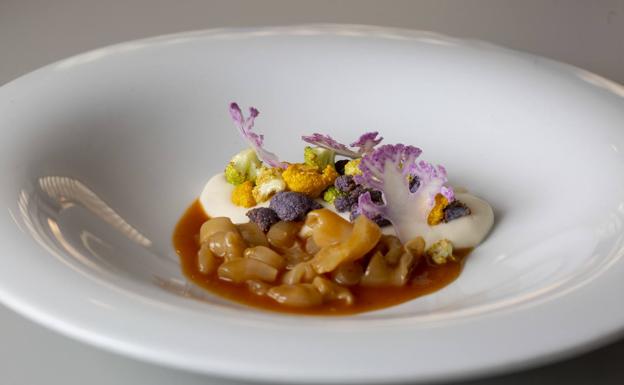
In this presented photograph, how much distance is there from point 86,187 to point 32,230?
651mm

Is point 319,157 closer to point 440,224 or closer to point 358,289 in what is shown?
point 440,224

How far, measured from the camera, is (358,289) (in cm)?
284

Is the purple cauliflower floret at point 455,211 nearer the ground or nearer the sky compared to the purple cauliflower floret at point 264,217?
nearer the sky

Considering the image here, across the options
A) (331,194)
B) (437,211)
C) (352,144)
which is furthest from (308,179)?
(437,211)

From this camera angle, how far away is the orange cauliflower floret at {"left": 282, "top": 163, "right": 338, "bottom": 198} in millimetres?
3219

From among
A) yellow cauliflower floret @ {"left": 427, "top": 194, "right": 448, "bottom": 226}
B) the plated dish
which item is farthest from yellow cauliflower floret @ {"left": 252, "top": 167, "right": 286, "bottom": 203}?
yellow cauliflower floret @ {"left": 427, "top": 194, "right": 448, "bottom": 226}

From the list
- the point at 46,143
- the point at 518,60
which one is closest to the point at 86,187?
the point at 46,143

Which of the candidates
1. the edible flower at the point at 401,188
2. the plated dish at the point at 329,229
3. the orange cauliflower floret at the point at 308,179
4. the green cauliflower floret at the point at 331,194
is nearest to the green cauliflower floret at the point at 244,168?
the plated dish at the point at 329,229

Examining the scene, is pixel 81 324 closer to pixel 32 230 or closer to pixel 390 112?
pixel 32 230

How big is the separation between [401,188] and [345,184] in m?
0.22

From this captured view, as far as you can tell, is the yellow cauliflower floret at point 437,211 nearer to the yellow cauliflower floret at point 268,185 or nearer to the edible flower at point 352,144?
the edible flower at point 352,144

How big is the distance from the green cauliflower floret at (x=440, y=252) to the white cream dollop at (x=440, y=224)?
4cm

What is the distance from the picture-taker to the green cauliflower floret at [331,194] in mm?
3227

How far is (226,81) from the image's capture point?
13.1 feet
